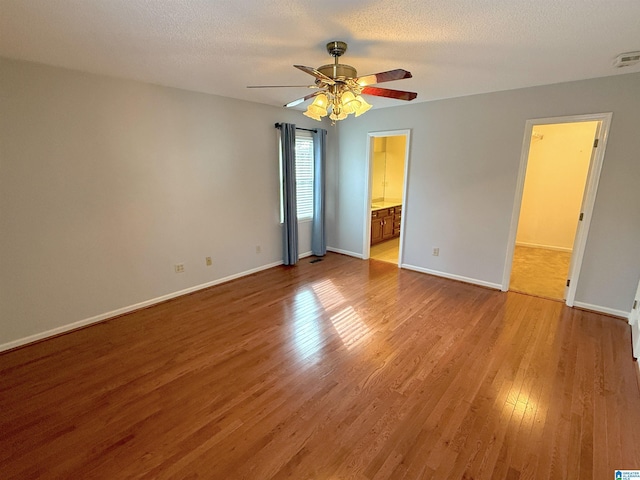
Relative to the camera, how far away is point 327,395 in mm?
2166

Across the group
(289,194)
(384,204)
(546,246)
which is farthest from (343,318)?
(546,246)

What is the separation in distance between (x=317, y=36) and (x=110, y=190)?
2.51 m

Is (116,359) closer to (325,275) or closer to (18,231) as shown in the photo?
(18,231)

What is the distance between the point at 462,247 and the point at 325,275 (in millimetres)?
2009

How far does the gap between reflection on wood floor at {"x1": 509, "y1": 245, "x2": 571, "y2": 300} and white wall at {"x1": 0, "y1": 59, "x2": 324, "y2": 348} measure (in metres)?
4.04

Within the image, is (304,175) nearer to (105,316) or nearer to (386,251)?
(386,251)

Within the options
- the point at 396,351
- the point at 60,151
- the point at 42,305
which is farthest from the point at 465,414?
the point at 60,151

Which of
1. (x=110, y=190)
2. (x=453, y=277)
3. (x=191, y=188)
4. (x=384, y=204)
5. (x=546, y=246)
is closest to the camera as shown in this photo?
(x=110, y=190)

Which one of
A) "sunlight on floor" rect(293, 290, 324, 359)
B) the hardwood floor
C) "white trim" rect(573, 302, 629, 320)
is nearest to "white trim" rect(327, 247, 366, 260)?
"sunlight on floor" rect(293, 290, 324, 359)

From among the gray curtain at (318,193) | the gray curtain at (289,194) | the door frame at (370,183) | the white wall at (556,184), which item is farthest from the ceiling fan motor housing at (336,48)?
the white wall at (556,184)

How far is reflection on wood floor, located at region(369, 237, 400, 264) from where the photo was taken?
17.8 feet

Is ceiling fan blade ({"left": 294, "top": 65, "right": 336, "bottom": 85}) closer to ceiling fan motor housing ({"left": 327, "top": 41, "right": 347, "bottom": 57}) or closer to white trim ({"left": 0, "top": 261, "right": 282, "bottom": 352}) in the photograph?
ceiling fan motor housing ({"left": 327, "top": 41, "right": 347, "bottom": 57})

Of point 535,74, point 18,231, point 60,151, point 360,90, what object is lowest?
point 18,231

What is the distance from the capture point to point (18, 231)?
2615 mm
